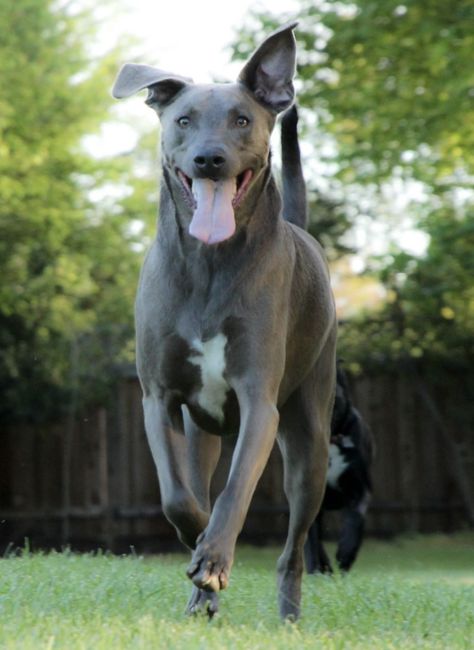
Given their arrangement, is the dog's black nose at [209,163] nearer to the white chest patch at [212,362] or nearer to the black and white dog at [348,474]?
the white chest patch at [212,362]

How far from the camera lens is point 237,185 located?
495 centimetres

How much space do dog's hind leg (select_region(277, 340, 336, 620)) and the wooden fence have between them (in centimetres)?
1023

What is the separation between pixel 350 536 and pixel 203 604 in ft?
15.5

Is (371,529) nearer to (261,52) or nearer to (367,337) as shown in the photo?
(367,337)

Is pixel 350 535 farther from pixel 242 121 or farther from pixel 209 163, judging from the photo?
pixel 209 163

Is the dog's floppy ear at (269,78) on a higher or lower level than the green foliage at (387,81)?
lower

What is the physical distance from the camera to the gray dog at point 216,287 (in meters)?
4.82

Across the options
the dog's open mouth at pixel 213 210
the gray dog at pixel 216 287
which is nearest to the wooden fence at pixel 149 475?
the gray dog at pixel 216 287

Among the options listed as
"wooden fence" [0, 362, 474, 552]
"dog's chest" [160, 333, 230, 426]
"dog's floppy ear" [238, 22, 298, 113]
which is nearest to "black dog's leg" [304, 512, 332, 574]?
"dog's chest" [160, 333, 230, 426]

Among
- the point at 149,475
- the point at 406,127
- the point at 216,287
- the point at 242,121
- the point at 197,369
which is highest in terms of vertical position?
the point at 406,127

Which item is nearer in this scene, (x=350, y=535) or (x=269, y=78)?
(x=269, y=78)

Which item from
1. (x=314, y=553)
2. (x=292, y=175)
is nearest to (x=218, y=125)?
(x=292, y=175)

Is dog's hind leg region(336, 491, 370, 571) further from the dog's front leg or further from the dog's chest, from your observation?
the dog's front leg

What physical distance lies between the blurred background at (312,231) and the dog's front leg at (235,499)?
29.7 feet
